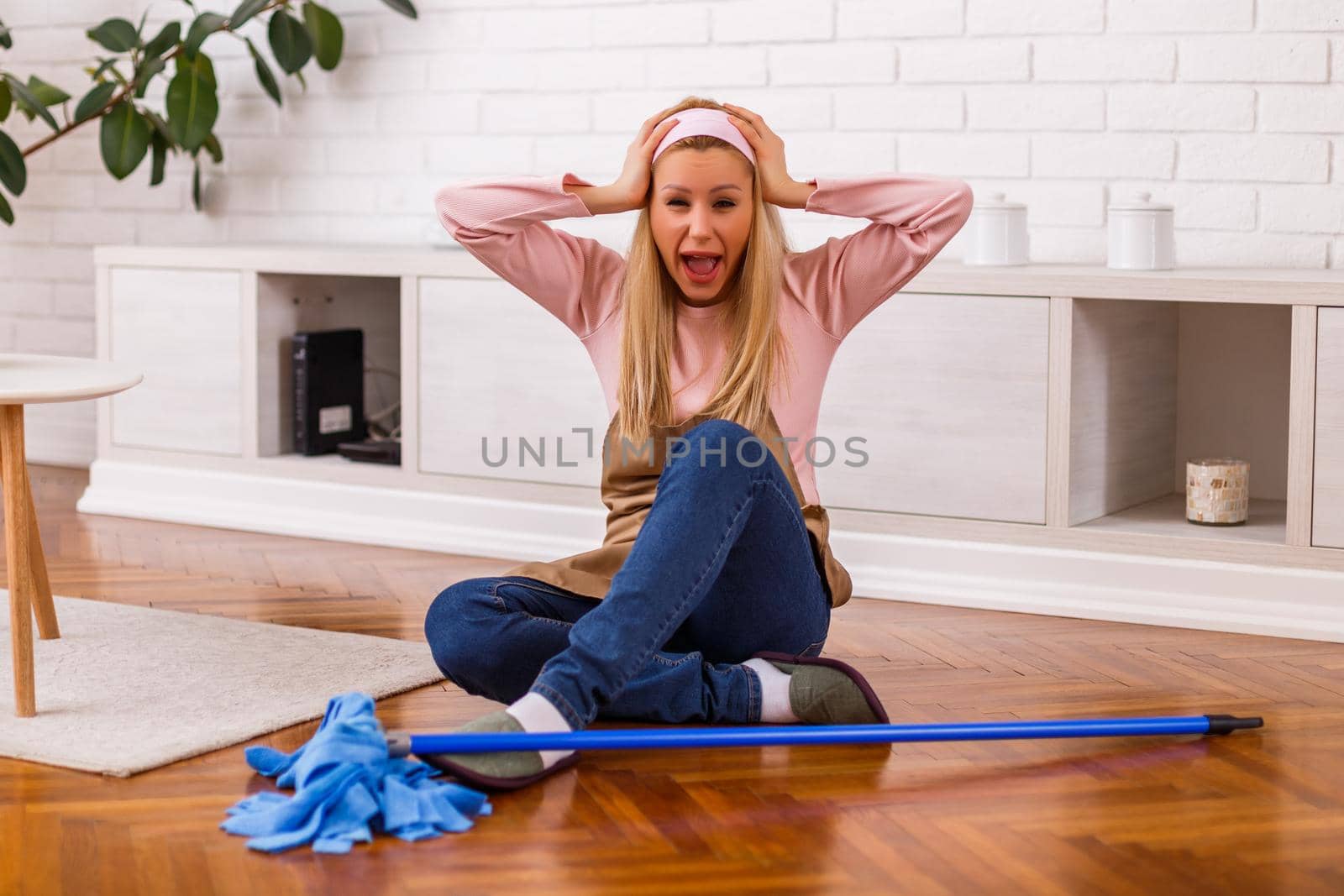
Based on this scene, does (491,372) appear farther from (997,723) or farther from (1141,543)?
(997,723)

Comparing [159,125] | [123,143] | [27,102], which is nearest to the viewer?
[27,102]

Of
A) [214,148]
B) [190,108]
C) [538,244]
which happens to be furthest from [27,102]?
[538,244]

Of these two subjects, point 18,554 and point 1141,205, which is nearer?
point 18,554

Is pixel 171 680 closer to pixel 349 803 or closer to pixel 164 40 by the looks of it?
pixel 349 803

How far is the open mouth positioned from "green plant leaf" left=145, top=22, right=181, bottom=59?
7.90 ft

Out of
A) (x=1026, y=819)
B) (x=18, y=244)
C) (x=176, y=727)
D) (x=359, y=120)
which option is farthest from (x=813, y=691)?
(x=18, y=244)

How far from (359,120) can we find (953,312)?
6.24 feet

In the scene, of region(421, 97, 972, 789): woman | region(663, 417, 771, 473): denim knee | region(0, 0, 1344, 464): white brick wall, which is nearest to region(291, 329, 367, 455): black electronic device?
→ region(0, 0, 1344, 464): white brick wall

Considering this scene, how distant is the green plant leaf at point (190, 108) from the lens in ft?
13.6

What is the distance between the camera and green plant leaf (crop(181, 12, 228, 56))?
4.05 metres

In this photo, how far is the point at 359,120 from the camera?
14.2 ft

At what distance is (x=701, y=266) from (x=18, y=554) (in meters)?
1.01

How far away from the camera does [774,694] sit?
221 centimetres

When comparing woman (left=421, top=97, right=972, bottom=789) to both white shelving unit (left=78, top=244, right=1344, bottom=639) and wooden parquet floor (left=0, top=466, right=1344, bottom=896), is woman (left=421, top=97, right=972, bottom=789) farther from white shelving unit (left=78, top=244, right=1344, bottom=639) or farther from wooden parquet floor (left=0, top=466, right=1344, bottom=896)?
white shelving unit (left=78, top=244, right=1344, bottom=639)
